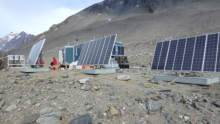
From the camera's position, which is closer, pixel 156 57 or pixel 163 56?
pixel 163 56

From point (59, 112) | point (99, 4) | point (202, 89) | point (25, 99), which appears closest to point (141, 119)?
point (59, 112)

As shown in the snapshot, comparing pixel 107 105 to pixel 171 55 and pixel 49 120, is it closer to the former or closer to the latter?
pixel 49 120

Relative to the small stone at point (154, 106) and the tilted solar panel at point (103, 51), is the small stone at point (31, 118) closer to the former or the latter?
the small stone at point (154, 106)

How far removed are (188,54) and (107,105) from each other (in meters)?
5.41

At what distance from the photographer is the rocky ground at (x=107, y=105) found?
471 centimetres

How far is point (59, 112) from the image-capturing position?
5.04 m

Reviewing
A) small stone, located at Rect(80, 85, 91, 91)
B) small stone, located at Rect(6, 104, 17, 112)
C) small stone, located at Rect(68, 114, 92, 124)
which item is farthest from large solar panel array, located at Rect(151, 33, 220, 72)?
small stone, located at Rect(6, 104, 17, 112)

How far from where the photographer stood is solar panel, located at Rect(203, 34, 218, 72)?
742cm

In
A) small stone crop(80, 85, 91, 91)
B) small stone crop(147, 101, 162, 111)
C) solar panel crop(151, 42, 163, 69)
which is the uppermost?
solar panel crop(151, 42, 163, 69)

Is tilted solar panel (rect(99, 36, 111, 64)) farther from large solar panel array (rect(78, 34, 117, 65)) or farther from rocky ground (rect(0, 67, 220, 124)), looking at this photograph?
rocky ground (rect(0, 67, 220, 124))

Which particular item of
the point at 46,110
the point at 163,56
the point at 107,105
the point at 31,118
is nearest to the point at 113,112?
the point at 107,105

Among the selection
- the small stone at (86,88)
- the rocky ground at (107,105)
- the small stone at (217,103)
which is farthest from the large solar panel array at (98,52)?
the small stone at (217,103)

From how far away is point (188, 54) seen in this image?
8.55 meters

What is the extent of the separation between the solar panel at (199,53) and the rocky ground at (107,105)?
104 centimetres
